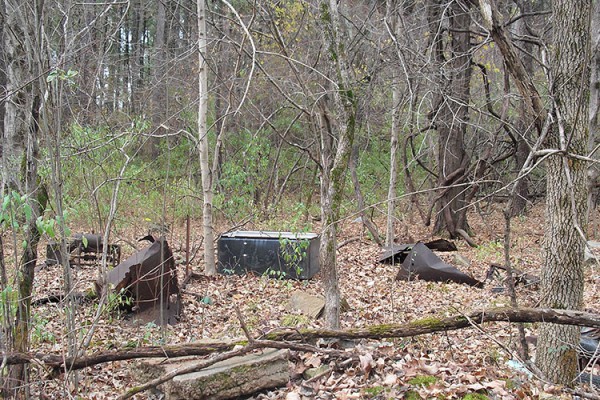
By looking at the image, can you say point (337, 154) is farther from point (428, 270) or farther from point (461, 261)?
point (461, 261)

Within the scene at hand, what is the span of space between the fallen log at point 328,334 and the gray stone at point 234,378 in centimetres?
16

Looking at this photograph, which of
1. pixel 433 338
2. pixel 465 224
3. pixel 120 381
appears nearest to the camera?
pixel 120 381

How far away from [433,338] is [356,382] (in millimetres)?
1940

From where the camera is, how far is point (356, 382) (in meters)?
3.98

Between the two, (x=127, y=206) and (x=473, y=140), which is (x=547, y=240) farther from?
(x=473, y=140)

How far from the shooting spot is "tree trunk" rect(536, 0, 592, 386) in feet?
13.1

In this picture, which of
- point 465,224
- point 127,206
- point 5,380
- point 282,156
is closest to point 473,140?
point 465,224

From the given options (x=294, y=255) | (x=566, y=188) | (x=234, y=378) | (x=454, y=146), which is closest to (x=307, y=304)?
(x=294, y=255)

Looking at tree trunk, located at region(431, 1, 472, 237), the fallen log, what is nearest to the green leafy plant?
the fallen log

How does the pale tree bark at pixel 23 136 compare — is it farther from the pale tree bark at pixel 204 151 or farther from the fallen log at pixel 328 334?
the pale tree bark at pixel 204 151

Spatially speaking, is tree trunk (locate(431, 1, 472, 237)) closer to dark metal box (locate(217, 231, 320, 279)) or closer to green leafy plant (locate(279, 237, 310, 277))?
dark metal box (locate(217, 231, 320, 279))

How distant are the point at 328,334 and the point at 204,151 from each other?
187 inches

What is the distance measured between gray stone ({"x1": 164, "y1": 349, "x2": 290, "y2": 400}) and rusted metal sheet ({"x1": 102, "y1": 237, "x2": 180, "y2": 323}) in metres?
2.43

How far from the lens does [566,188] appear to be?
4066 millimetres
